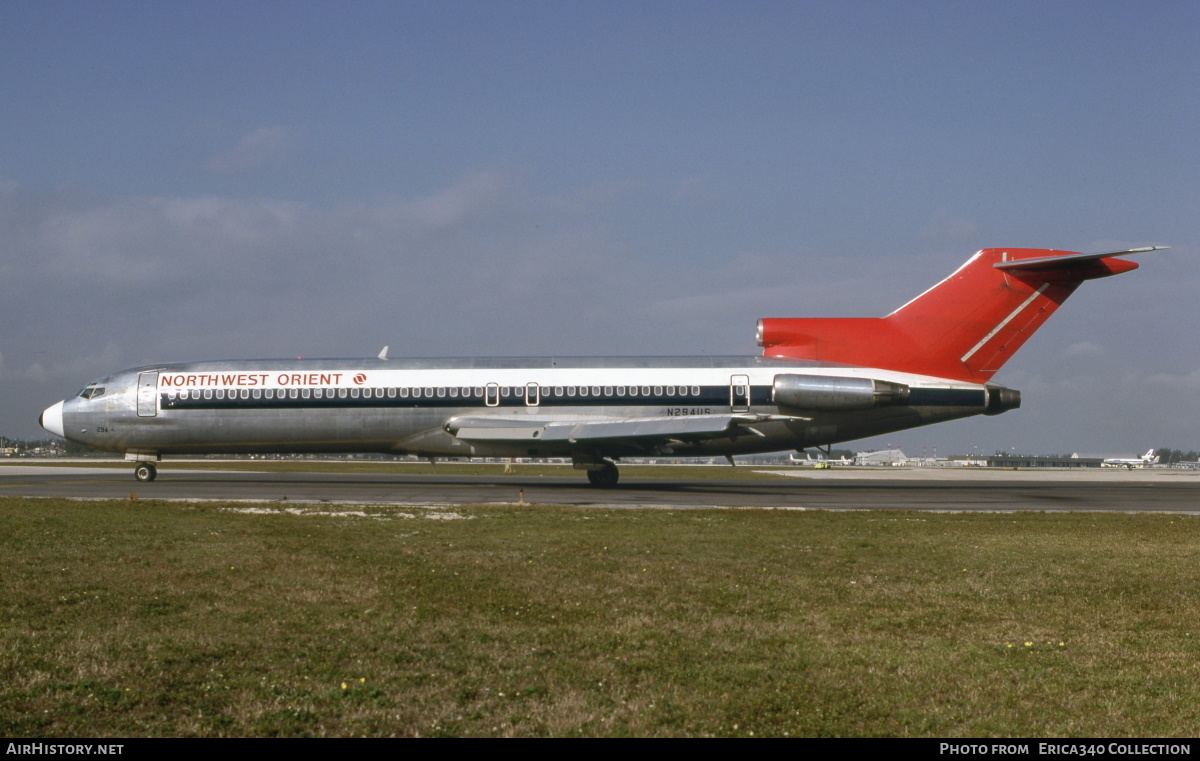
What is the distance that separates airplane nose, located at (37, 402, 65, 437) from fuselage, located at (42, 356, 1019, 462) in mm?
249

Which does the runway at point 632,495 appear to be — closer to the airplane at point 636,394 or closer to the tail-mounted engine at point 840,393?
the airplane at point 636,394

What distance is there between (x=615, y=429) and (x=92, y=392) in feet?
60.6

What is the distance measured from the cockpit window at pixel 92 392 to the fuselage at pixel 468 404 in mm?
60

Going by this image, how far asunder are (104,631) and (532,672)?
386 centimetres

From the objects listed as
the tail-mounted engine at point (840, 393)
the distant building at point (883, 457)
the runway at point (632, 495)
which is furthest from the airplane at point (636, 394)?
the distant building at point (883, 457)

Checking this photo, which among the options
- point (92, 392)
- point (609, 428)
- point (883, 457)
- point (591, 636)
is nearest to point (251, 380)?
point (92, 392)

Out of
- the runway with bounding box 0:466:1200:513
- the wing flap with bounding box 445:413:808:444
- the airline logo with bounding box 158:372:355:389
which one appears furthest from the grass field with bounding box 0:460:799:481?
the airline logo with bounding box 158:372:355:389

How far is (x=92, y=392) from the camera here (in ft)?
106

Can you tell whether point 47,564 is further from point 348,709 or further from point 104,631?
point 348,709

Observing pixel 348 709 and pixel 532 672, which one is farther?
pixel 532 672

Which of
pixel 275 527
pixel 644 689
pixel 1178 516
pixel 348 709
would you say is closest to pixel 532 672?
pixel 644 689

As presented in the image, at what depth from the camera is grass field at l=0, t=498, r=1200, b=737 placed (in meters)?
5.88

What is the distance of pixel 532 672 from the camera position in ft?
22.4

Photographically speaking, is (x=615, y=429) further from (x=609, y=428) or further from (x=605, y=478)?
(x=605, y=478)
